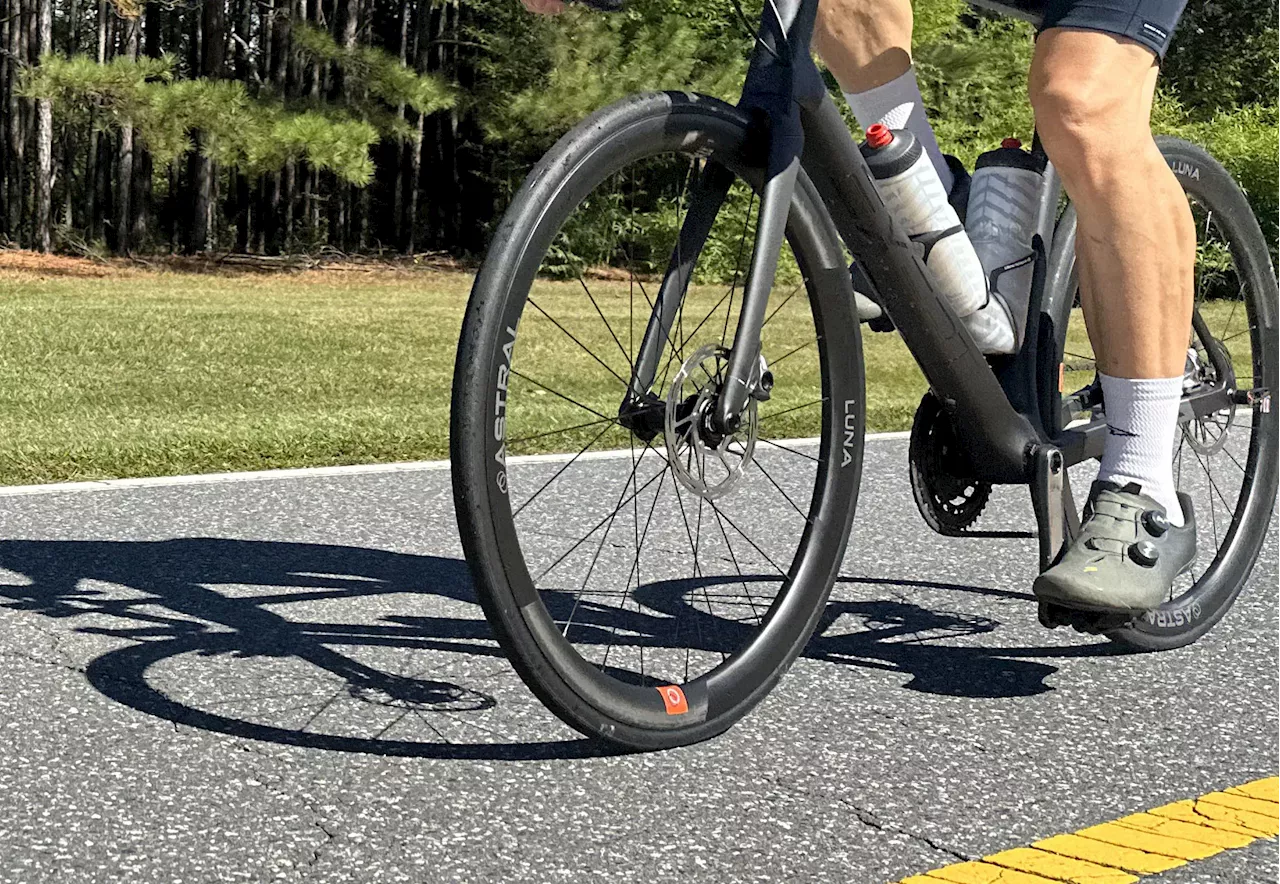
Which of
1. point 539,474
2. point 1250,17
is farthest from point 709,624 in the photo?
point 1250,17

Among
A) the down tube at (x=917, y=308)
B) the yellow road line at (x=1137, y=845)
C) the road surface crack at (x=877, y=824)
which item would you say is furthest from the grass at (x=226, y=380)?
the yellow road line at (x=1137, y=845)

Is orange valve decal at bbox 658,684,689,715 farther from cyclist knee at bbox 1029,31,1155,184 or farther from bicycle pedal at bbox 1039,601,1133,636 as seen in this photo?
cyclist knee at bbox 1029,31,1155,184

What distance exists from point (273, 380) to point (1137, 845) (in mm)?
7998

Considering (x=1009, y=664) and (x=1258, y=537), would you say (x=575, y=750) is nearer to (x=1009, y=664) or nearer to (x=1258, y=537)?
(x=1009, y=664)

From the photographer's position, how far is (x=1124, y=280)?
3.37 meters

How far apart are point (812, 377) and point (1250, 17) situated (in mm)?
38858

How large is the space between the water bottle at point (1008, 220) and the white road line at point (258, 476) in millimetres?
3095

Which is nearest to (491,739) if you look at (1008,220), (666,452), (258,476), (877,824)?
(666,452)

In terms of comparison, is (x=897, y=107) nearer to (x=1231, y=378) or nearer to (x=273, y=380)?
(x=1231, y=378)

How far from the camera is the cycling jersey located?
10.7 ft

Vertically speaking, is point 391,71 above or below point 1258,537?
above

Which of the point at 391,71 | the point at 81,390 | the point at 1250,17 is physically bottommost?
the point at 81,390

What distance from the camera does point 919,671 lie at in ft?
12.0

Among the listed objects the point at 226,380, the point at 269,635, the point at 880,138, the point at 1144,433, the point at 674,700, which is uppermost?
the point at 880,138
